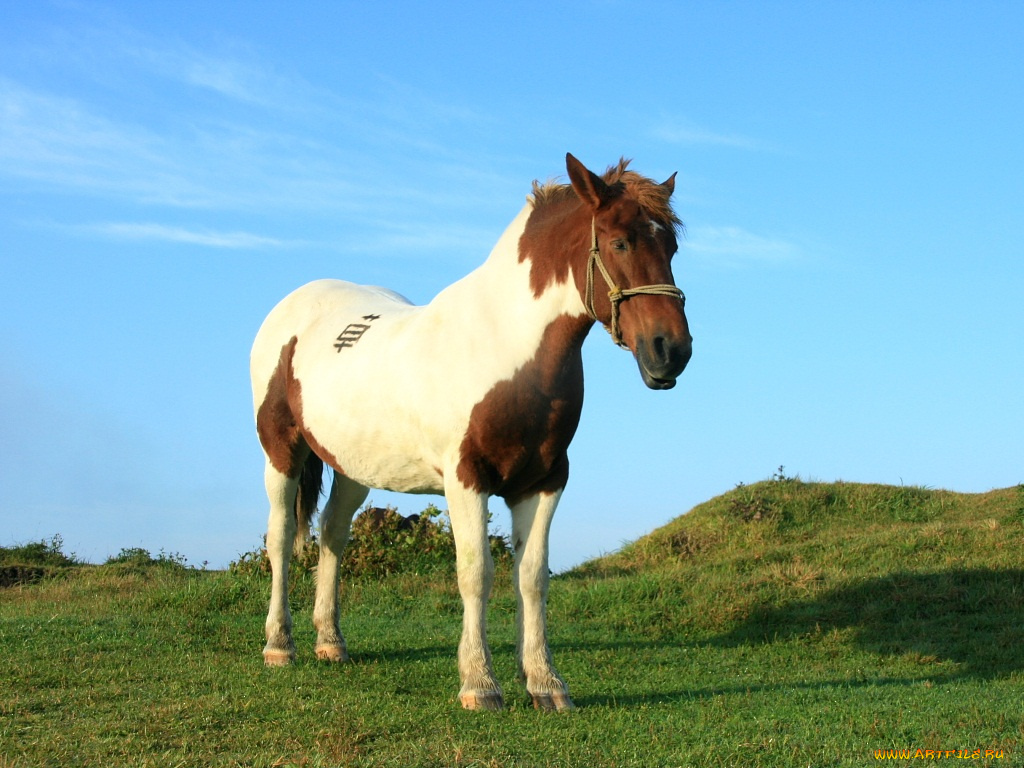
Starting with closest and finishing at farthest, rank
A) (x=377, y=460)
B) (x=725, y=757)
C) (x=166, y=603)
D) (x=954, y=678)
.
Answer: (x=725, y=757), (x=377, y=460), (x=954, y=678), (x=166, y=603)

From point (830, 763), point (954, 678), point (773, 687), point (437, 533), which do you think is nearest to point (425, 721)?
point (830, 763)

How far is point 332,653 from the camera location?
7996 millimetres

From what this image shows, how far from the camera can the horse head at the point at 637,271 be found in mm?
5602

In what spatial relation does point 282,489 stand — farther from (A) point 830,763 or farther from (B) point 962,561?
(B) point 962,561

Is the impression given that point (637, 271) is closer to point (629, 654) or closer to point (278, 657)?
point (629, 654)

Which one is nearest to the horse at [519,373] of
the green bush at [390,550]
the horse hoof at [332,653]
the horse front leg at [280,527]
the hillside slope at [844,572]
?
the horse front leg at [280,527]

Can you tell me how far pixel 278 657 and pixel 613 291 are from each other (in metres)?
4.02

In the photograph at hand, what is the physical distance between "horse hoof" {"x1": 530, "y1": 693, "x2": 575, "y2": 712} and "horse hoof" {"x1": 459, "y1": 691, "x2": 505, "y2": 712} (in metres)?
0.24

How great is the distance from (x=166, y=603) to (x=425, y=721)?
5.74 m

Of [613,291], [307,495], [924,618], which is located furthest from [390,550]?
[613,291]

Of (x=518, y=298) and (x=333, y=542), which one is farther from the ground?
(x=518, y=298)

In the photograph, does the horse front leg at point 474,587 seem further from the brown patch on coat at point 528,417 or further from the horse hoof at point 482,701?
the brown patch on coat at point 528,417

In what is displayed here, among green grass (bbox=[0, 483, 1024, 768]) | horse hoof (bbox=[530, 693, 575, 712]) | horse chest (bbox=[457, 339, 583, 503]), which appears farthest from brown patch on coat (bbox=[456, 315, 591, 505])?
green grass (bbox=[0, 483, 1024, 768])

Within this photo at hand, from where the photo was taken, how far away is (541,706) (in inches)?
246
